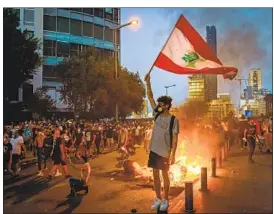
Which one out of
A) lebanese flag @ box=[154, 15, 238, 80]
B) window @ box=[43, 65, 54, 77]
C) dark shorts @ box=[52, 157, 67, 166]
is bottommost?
dark shorts @ box=[52, 157, 67, 166]

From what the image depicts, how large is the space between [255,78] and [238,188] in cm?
135

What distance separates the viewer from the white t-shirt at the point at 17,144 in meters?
4.75

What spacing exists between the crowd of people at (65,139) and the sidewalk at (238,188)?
979 mm

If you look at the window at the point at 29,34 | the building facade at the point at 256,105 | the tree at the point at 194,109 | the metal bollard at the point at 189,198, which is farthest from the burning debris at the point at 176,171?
the window at the point at 29,34

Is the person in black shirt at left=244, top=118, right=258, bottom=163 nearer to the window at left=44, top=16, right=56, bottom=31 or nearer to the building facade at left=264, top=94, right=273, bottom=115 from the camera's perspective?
the building facade at left=264, top=94, right=273, bottom=115

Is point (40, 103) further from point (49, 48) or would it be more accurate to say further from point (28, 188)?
point (28, 188)

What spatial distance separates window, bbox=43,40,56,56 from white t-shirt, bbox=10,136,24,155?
44.7 inches

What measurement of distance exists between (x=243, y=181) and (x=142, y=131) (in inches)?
58.8

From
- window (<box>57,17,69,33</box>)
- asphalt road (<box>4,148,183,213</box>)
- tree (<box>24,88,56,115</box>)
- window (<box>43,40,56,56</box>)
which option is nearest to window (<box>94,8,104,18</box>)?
window (<box>57,17,69,33</box>)

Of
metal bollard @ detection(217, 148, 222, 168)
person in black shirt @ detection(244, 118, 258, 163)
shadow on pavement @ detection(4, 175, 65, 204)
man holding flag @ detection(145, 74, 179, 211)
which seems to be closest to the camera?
man holding flag @ detection(145, 74, 179, 211)

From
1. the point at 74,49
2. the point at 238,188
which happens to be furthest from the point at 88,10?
the point at 238,188

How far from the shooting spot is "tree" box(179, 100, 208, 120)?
4539 mm

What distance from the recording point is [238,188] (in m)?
4.63

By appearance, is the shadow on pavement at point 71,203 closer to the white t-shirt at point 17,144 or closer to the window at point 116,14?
the white t-shirt at point 17,144
